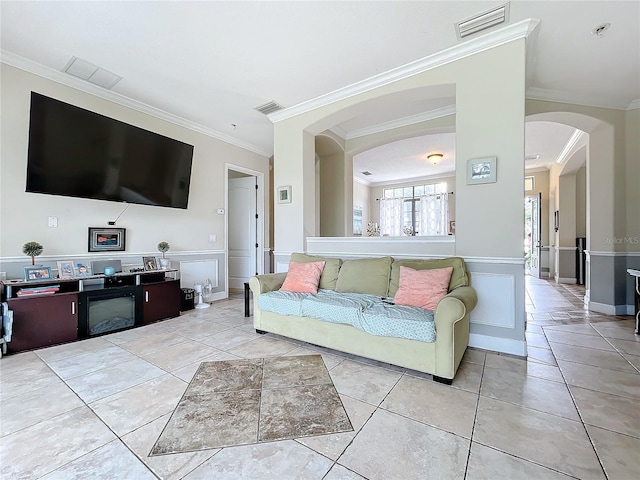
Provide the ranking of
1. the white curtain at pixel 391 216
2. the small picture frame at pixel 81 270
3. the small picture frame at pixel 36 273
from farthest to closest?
the white curtain at pixel 391 216, the small picture frame at pixel 81 270, the small picture frame at pixel 36 273

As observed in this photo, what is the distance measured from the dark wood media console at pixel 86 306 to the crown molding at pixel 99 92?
2.20 meters

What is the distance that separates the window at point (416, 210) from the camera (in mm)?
8383

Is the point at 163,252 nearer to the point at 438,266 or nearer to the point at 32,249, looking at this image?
the point at 32,249

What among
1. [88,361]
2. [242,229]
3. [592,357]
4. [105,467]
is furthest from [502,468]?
[242,229]

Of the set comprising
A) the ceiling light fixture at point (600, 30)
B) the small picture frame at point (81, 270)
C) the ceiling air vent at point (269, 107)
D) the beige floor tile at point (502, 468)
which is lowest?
the beige floor tile at point (502, 468)

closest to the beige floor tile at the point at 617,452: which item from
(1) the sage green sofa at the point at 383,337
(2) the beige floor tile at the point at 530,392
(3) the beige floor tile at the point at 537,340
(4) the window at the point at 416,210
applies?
(2) the beige floor tile at the point at 530,392

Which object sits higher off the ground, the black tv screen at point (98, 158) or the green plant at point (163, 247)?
the black tv screen at point (98, 158)

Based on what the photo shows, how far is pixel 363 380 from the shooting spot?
2.07 m

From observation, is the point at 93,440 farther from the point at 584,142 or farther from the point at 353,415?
the point at 584,142

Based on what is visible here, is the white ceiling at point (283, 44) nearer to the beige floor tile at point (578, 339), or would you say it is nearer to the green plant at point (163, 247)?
the green plant at point (163, 247)

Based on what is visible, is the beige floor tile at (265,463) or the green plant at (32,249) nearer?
the beige floor tile at (265,463)

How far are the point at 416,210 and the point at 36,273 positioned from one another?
27.9 ft

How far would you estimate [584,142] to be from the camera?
15.7 ft

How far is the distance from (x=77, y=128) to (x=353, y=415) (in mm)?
3754
